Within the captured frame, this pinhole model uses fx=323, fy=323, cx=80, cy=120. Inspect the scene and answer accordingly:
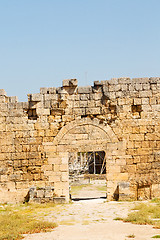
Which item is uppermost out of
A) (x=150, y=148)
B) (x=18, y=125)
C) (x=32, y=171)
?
(x=18, y=125)

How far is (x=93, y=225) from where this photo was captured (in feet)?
26.0

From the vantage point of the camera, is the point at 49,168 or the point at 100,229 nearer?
the point at 100,229

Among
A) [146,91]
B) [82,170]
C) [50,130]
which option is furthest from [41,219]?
[82,170]

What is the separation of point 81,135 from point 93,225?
4.55 metres

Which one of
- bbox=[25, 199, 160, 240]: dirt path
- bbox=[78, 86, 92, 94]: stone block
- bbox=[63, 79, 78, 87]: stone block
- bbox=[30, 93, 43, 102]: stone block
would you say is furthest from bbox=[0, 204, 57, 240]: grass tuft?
bbox=[63, 79, 78, 87]: stone block

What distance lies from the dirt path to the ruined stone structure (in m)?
1.34

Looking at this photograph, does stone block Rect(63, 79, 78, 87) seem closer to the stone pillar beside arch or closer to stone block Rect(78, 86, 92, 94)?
stone block Rect(78, 86, 92, 94)

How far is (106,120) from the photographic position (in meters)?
12.1

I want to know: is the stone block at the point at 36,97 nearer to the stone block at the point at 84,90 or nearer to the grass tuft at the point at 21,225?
the stone block at the point at 84,90

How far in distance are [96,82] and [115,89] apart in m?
0.75

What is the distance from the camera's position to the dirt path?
678cm

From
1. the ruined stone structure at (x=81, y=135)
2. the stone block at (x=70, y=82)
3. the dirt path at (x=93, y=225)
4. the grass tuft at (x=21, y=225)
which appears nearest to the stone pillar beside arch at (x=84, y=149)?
the ruined stone structure at (x=81, y=135)

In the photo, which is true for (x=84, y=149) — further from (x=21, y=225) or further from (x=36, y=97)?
(x=21, y=225)

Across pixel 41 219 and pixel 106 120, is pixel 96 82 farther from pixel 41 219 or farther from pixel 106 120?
pixel 41 219
